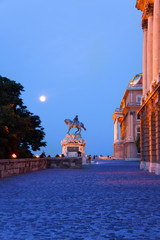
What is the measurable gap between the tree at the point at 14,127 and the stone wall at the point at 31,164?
229 cm

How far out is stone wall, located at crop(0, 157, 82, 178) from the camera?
914 inches

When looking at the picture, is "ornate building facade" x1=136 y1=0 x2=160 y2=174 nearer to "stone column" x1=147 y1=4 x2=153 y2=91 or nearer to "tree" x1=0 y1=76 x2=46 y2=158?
"stone column" x1=147 y1=4 x2=153 y2=91

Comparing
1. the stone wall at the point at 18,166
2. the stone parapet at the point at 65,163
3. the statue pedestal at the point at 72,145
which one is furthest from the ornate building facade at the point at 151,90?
the statue pedestal at the point at 72,145

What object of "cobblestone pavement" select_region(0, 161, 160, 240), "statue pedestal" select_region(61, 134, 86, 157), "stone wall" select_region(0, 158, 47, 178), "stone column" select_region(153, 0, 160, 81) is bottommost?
"cobblestone pavement" select_region(0, 161, 160, 240)

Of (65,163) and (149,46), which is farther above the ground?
(149,46)

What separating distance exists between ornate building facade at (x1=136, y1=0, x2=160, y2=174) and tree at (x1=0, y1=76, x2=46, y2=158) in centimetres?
1182

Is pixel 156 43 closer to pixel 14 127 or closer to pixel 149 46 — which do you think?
pixel 149 46

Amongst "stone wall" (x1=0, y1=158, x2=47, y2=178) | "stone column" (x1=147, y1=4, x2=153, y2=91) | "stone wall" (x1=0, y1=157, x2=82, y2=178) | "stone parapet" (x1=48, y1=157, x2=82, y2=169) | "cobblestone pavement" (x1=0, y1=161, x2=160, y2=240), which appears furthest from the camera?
"stone parapet" (x1=48, y1=157, x2=82, y2=169)

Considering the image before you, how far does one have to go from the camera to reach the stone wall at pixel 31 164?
76.1 ft

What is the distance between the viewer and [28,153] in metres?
40.4

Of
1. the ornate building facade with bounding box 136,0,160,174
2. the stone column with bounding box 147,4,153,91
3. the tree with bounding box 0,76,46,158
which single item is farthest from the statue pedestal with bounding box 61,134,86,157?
the stone column with bounding box 147,4,153,91

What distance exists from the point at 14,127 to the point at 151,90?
13639 mm

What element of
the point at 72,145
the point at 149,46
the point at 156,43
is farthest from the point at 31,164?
the point at 72,145

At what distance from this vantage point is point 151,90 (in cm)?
3184
